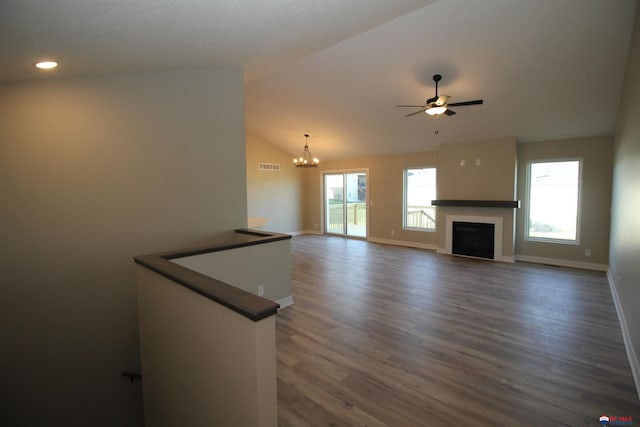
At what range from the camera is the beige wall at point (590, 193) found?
557 centimetres

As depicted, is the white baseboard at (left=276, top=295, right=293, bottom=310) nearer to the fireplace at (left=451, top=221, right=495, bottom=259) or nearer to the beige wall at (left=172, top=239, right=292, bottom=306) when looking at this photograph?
the beige wall at (left=172, top=239, right=292, bottom=306)

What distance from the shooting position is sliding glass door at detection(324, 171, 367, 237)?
9.31 metres

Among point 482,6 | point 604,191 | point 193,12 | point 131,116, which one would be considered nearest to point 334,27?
point 193,12

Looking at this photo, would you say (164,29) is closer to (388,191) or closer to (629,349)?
(629,349)

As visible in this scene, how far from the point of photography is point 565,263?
19.7 feet

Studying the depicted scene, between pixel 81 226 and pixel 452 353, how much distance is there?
3896 mm

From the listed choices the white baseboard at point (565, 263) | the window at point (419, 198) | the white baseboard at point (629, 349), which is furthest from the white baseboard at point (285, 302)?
the white baseboard at point (565, 263)

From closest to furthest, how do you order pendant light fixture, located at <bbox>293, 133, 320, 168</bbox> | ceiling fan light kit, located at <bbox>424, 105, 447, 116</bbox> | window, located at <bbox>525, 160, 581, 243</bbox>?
ceiling fan light kit, located at <bbox>424, 105, 447, 116</bbox>, window, located at <bbox>525, 160, 581, 243</bbox>, pendant light fixture, located at <bbox>293, 133, 320, 168</bbox>

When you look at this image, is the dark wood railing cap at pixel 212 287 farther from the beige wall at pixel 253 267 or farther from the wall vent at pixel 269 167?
the wall vent at pixel 269 167

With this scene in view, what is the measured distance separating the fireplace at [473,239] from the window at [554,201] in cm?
74

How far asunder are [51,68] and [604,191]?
26.6 ft

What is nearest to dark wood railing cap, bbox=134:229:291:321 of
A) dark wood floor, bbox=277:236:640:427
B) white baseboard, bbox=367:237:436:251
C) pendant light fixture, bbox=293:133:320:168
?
dark wood floor, bbox=277:236:640:427

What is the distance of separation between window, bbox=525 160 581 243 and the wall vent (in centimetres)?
646

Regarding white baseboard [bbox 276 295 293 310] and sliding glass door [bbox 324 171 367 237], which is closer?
white baseboard [bbox 276 295 293 310]
